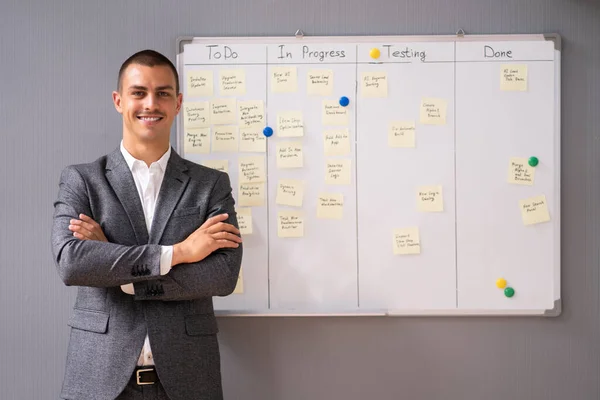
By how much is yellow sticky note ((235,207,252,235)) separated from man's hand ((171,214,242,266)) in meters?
0.47

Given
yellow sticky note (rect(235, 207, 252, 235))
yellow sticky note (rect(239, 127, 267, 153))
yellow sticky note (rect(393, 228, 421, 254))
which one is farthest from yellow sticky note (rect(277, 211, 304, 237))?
yellow sticky note (rect(393, 228, 421, 254))

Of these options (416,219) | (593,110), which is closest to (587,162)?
(593,110)

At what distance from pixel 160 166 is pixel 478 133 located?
1.31m

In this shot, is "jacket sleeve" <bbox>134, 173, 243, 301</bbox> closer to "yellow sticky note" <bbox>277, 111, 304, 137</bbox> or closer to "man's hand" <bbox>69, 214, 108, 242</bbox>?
"man's hand" <bbox>69, 214, 108, 242</bbox>

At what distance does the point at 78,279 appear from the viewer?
6.02ft

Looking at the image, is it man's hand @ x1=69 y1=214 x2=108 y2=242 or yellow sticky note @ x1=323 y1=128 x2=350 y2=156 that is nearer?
man's hand @ x1=69 y1=214 x2=108 y2=242

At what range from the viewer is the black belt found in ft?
6.21

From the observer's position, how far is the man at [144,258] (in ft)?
6.10

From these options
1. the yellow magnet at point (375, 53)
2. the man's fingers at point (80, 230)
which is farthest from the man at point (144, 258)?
the yellow magnet at point (375, 53)

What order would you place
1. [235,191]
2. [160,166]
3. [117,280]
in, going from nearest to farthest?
1. [117,280]
2. [160,166]
3. [235,191]

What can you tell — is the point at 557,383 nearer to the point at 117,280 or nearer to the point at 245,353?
the point at 245,353

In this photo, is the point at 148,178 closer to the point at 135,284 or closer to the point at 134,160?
the point at 134,160

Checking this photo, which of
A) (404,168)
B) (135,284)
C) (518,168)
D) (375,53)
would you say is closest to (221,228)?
(135,284)

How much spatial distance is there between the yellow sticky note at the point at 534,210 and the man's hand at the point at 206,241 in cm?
124
